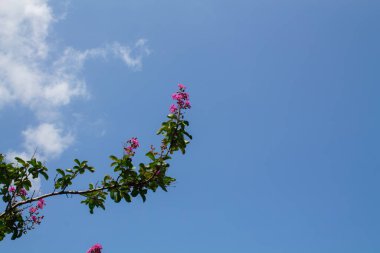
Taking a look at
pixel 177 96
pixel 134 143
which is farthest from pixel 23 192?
pixel 177 96

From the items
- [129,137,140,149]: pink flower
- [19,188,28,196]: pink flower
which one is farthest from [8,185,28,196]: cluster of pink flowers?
[129,137,140,149]: pink flower

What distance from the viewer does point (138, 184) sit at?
6461 mm

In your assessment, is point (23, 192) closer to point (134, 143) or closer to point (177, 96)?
point (134, 143)

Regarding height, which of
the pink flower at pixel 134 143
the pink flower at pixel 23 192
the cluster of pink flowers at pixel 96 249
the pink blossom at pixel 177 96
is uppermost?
the pink blossom at pixel 177 96

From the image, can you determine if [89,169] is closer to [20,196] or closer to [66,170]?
[66,170]

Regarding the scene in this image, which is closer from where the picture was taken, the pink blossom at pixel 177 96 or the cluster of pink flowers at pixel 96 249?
the pink blossom at pixel 177 96

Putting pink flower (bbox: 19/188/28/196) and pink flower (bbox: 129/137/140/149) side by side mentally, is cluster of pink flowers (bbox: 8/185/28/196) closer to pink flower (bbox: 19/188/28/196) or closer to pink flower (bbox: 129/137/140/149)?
pink flower (bbox: 19/188/28/196)

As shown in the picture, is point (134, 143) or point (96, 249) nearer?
point (134, 143)

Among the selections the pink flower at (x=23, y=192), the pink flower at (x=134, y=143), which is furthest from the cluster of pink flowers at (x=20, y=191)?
Answer: the pink flower at (x=134, y=143)

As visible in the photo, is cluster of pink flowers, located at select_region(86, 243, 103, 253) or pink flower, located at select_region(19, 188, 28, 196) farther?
cluster of pink flowers, located at select_region(86, 243, 103, 253)

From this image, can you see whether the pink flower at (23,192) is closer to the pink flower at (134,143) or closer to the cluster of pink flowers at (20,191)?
the cluster of pink flowers at (20,191)

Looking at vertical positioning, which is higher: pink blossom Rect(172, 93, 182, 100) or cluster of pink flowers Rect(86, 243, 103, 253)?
pink blossom Rect(172, 93, 182, 100)

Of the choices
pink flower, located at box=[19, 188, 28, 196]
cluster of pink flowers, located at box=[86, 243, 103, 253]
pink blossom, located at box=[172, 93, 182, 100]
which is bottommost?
cluster of pink flowers, located at box=[86, 243, 103, 253]

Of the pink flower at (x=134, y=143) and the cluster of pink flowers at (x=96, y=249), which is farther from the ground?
the pink flower at (x=134, y=143)
